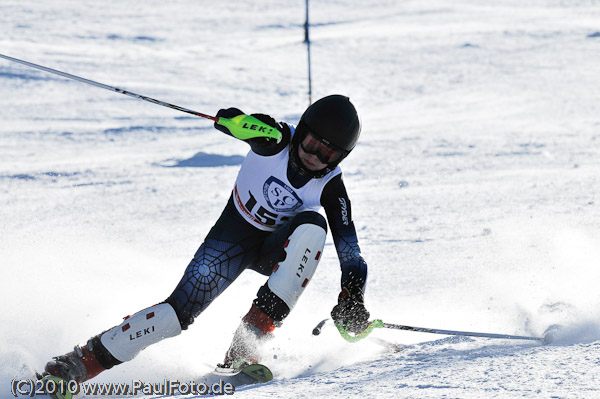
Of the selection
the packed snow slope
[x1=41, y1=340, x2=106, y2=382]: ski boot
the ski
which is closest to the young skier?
[x1=41, y1=340, x2=106, y2=382]: ski boot

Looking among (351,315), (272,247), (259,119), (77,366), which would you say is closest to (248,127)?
(259,119)

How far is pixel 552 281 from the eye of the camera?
4617mm

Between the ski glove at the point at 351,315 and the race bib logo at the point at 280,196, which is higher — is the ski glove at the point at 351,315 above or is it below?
below

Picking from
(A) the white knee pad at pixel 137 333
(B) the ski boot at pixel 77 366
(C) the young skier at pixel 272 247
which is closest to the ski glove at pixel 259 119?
(C) the young skier at pixel 272 247

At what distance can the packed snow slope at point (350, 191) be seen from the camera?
3.58 meters

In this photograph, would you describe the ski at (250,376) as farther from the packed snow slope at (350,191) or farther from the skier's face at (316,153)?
the skier's face at (316,153)

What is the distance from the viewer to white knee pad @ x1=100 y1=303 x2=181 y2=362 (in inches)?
131

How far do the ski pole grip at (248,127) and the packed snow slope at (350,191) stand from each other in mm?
1073

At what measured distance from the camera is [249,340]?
11.6 ft

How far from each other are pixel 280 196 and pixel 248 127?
0.39 m

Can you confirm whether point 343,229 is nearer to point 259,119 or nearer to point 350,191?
point 259,119

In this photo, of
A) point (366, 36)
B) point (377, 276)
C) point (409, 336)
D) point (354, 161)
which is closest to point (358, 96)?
point (354, 161)

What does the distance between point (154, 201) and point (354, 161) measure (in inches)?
114

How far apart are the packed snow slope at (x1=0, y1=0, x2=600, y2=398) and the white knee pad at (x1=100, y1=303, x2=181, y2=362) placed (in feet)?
0.71
